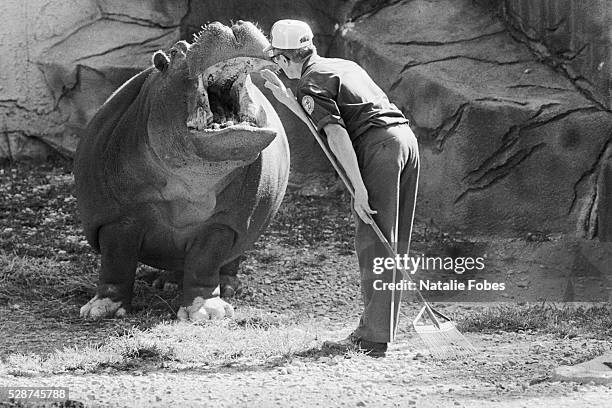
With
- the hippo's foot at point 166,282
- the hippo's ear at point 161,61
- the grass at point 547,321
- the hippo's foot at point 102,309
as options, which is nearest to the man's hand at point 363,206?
the grass at point 547,321

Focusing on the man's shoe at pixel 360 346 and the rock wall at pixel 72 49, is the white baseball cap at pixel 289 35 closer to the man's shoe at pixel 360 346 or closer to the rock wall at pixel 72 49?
the man's shoe at pixel 360 346

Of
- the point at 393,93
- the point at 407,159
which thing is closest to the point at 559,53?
the point at 393,93

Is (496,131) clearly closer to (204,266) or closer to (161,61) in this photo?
(204,266)

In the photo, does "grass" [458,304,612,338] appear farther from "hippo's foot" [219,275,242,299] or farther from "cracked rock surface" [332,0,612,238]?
"cracked rock surface" [332,0,612,238]

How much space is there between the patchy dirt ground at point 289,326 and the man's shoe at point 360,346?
0.07 m

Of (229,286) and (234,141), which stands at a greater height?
(234,141)

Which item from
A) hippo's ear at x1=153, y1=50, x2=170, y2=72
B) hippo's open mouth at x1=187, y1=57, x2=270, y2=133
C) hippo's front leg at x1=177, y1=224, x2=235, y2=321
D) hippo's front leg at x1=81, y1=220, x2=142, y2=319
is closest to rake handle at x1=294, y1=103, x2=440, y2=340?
hippo's open mouth at x1=187, y1=57, x2=270, y2=133

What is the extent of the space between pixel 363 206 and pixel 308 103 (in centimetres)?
57

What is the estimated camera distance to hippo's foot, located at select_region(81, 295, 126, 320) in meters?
7.11

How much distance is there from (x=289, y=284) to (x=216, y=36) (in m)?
2.32

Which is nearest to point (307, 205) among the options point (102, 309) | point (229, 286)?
point (229, 286)

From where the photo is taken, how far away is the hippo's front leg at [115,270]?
23.4 feet

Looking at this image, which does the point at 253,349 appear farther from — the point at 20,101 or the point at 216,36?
the point at 20,101

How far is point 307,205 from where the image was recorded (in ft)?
32.5
